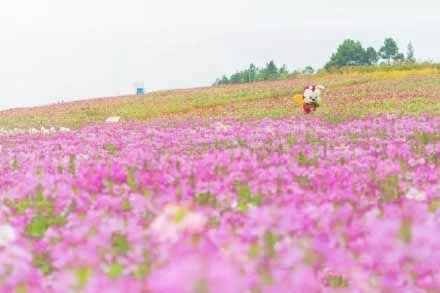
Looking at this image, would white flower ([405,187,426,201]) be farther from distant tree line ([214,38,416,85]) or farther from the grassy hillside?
distant tree line ([214,38,416,85])

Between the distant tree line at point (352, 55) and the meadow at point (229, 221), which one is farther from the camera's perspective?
the distant tree line at point (352, 55)

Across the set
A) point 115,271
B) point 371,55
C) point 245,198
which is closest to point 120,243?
point 115,271

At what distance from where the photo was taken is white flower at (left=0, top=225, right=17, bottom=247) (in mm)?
5932

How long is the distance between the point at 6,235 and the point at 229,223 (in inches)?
57.8

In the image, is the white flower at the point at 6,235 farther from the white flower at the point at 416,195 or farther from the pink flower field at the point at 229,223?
the white flower at the point at 416,195

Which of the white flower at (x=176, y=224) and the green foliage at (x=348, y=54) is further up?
the white flower at (x=176, y=224)

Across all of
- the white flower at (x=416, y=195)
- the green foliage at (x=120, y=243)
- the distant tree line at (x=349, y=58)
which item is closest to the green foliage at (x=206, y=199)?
the green foliage at (x=120, y=243)

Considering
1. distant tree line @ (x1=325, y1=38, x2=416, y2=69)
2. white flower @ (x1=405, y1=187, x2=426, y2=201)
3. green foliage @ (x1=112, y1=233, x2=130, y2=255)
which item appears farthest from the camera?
distant tree line @ (x1=325, y1=38, x2=416, y2=69)

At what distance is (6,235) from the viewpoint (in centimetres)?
602

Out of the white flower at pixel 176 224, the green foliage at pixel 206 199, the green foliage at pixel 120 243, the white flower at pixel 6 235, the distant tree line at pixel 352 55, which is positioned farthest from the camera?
the distant tree line at pixel 352 55

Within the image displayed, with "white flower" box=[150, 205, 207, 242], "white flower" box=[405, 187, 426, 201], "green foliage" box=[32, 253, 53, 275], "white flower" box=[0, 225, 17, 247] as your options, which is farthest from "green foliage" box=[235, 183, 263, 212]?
"white flower" box=[150, 205, 207, 242]

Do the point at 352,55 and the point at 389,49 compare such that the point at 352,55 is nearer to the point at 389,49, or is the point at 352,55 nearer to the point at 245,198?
the point at 389,49

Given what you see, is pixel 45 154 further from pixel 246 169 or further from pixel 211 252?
pixel 211 252

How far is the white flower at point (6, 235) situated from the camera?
5932 mm
